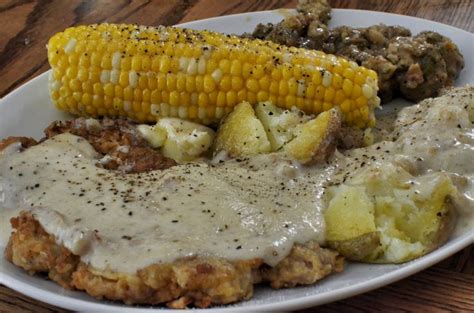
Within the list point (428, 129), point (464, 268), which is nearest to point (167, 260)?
point (464, 268)

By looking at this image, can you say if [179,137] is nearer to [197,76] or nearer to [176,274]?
[197,76]

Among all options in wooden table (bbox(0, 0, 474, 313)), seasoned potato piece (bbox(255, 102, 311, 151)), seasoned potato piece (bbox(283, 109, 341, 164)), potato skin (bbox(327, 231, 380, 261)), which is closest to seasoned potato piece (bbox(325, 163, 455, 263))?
potato skin (bbox(327, 231, 380, 261))

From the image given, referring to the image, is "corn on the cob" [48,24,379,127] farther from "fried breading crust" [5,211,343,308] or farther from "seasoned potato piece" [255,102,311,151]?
"fried breading crust" [5,211,343,308]

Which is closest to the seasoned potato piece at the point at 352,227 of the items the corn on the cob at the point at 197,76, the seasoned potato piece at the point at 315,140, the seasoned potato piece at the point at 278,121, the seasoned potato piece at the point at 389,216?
the seasoned potato piece at the point at 389,216

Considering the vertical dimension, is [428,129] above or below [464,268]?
above

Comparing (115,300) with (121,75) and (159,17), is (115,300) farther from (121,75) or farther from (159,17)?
(159,17)

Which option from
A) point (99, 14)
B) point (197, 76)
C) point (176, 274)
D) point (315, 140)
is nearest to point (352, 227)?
point (315, 140)
